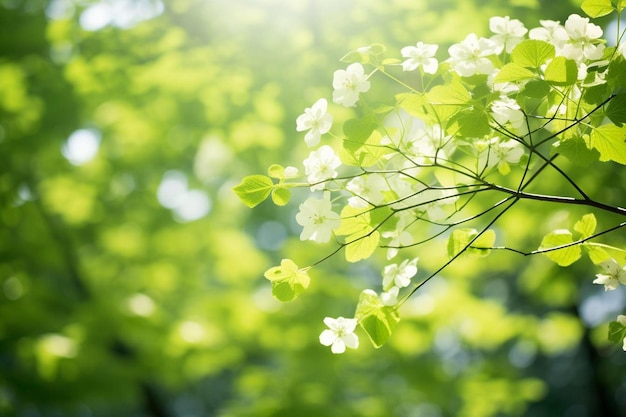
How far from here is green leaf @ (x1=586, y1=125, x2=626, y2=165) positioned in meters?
0.87

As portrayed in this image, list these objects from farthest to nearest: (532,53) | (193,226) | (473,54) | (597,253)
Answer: (193,226)
(597,253)
(473,54)
(532,53)

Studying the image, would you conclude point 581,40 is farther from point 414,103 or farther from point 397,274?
point 397,274

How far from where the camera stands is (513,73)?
0.79 meters

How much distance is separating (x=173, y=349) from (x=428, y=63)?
3.06 metres

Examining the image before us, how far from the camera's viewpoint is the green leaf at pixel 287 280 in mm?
930

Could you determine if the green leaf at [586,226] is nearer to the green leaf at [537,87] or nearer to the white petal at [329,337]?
the green leaf at [537,87]

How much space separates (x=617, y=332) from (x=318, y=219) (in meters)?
0.61

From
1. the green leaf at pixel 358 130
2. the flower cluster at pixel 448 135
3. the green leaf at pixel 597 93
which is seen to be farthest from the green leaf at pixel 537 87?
the green leaf at pixel 358 130

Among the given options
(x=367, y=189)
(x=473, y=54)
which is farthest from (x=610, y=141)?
(x=367, y=189)

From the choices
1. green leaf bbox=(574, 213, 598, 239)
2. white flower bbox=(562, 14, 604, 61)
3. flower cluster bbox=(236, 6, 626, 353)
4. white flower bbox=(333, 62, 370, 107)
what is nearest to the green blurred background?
green leaf bbox=(574, 213, 598, 239)

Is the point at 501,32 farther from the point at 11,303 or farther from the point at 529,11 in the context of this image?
the point at 11,303

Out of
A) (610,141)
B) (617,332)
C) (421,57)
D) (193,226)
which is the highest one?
(193,226)

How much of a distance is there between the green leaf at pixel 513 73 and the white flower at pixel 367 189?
0.28 metres

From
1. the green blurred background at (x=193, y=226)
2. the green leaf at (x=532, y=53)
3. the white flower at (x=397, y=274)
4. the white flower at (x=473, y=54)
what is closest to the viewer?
the green leaf at (x=532, y=53)
